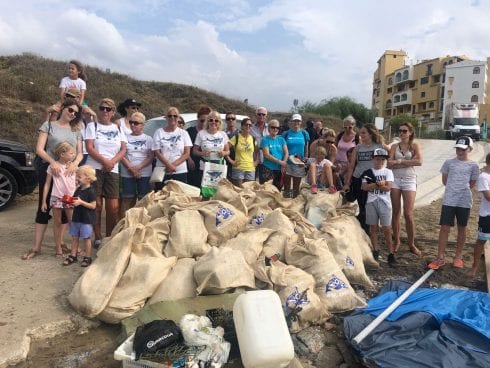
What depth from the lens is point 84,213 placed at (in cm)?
400

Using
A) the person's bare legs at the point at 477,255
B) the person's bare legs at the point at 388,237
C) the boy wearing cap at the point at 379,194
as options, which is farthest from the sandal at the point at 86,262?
the person's bare legs at the point at 477,255

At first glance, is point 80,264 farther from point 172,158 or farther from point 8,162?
point 8,162

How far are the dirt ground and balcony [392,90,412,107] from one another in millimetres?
62078

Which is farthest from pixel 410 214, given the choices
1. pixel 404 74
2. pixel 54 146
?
pixel 404 74

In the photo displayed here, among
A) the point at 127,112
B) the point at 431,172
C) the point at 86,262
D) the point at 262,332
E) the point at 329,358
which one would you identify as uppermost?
the point at 127,112

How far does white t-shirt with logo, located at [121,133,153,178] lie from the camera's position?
4788 mm

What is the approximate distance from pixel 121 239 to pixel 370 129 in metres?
3.23

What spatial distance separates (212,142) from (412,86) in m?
68.7

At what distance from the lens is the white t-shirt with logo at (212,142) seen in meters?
5.33

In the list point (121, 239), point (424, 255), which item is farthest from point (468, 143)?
point (121, 239)

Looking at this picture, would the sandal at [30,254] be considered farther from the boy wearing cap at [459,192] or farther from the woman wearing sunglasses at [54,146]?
the boy wearing cap at [459,192]

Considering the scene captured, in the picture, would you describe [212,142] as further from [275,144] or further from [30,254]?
[30,254]

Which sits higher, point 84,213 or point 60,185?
point 60,185

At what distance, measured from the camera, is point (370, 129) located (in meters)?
5.05
